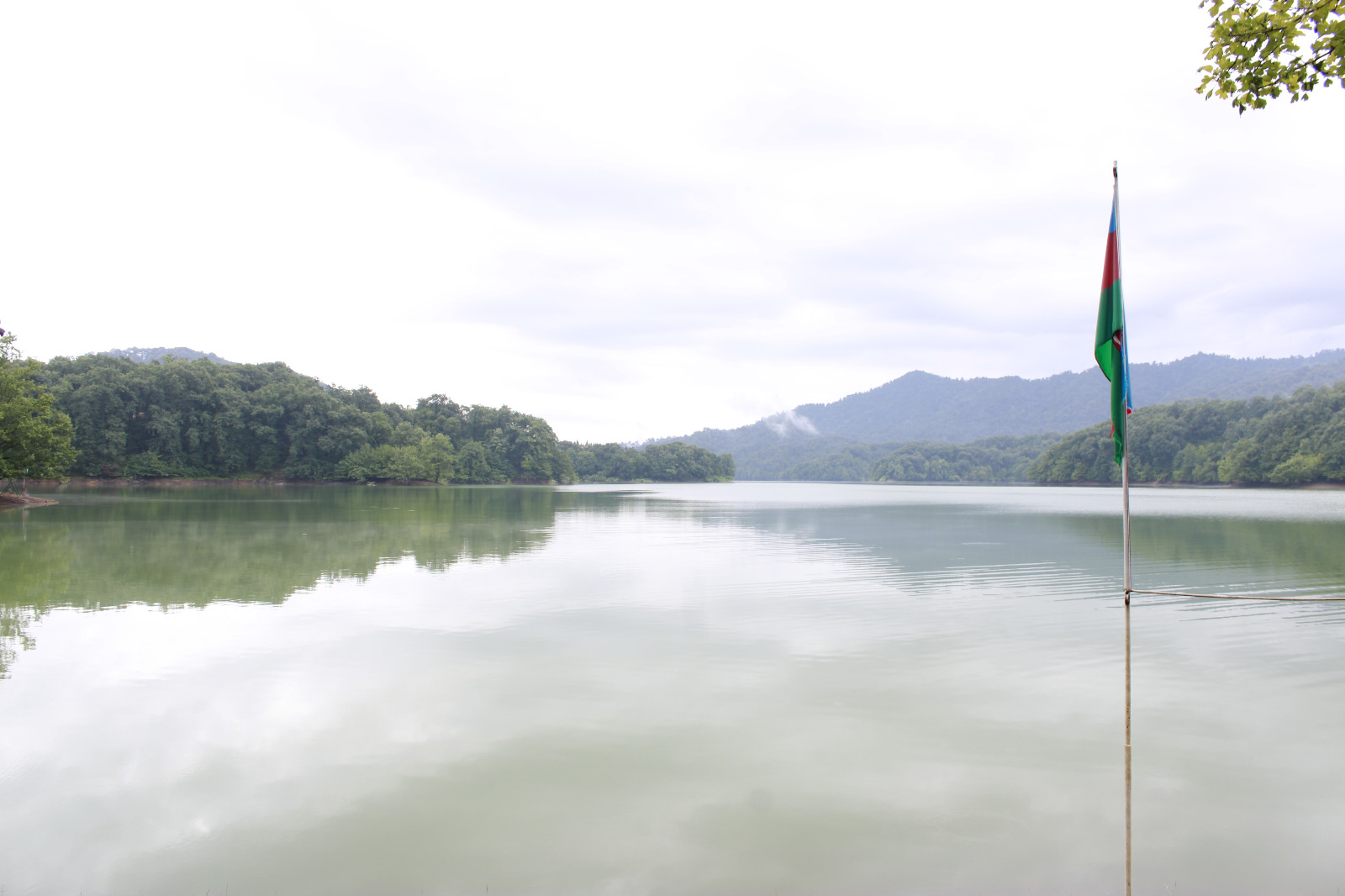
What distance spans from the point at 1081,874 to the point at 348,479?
98.1 m

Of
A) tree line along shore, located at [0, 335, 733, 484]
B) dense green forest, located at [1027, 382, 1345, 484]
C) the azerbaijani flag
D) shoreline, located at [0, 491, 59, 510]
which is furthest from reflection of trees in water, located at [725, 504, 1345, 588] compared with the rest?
dense green forest, located at [1027, 382, 1345, 484]

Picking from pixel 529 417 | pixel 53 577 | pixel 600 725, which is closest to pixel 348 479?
pixel 529 417

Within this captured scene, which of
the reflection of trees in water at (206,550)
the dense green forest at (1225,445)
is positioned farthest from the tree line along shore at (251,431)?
the dense green forest at (1225,445)

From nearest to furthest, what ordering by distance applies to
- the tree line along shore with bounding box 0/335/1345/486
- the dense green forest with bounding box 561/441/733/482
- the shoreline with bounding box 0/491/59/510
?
the shoreline with bounding box 0/491/59/510 → the tree line along shore with bounding box 0/335/1345/486 → the dense green forest with bounding box 561/441/733/482

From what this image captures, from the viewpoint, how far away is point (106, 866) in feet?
15.0

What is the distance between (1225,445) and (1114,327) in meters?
132

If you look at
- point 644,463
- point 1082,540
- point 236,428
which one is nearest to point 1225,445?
point 644,463

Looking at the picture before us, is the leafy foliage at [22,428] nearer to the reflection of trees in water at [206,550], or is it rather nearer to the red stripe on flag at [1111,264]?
the reflection of trees in water at [206,550]

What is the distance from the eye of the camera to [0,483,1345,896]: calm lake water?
470 centimetres

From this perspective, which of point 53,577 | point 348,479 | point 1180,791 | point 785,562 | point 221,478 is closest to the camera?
point 1180,791

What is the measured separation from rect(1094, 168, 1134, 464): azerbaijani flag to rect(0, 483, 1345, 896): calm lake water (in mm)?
3018

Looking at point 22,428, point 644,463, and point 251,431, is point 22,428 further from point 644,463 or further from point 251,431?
point 644,463

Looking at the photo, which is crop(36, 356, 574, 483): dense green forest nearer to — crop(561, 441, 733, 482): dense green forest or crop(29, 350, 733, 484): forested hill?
crop(29, 350, 733, 484): forested hill

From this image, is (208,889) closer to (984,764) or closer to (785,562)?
(984,764)
